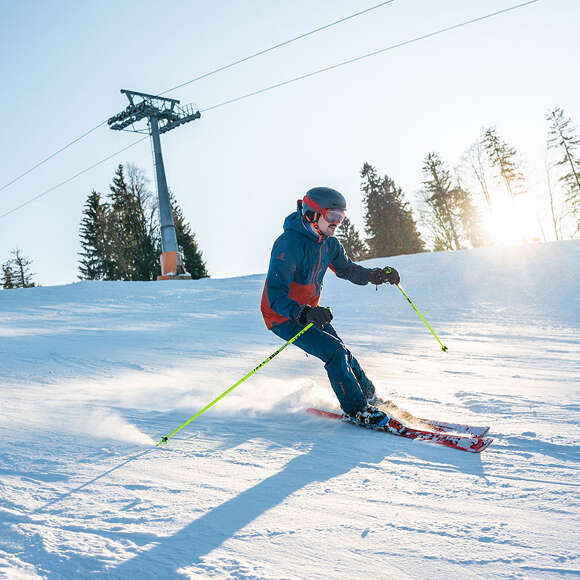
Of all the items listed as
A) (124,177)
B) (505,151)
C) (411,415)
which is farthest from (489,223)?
(411,415)

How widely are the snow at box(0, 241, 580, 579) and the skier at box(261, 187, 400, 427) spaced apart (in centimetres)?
28

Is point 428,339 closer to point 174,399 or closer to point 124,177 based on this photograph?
point 174,399

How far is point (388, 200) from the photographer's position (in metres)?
41.9

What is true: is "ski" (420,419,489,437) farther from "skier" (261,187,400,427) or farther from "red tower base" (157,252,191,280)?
"red tower base" (157,252,191,280)

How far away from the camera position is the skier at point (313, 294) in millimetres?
3326

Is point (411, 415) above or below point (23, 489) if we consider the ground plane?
below

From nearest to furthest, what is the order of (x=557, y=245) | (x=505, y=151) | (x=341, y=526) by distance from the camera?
(x=341, y=526) → (x=557, y=245) → (x=505, y=151)

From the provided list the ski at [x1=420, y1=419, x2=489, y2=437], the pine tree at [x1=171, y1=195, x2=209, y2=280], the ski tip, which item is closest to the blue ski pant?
the ski tip

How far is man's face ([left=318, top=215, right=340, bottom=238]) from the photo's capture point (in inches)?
142

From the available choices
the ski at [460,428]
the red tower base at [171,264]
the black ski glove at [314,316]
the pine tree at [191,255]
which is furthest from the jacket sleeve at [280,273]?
the pine tree at [191,255]

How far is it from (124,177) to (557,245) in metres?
34.6

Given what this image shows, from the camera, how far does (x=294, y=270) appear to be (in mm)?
3512

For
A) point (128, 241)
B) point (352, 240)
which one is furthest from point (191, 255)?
point (352, 240)

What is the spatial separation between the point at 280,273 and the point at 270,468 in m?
1.43
